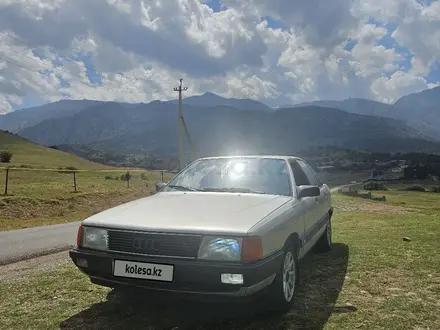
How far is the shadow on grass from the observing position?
12.2ft

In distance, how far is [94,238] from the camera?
392 centimetres

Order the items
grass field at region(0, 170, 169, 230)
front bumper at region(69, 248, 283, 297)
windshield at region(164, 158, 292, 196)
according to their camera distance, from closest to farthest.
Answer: front bumper at region(69, 248, 283, 297) < windshield at region(164, 158, 292, 196) < grass field at region(0, 170, 169, 230)

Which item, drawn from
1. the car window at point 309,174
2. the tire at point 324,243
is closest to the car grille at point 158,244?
the car window at point 309,174

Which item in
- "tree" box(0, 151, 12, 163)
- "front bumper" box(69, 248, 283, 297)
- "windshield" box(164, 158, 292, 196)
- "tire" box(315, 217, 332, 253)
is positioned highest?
"tree" box(0, 151, 12, 163)

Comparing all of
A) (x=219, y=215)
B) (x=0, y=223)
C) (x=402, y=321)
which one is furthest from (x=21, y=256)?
(x=0, y=223)

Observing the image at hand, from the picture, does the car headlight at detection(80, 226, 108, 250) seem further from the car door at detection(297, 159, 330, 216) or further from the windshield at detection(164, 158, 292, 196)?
the car door at detection(297, 159, 330, 216)

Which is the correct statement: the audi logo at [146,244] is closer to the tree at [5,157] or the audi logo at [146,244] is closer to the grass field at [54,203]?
the grass field at [54,203]

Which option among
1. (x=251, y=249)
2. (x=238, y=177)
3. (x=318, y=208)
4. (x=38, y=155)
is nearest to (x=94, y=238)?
(x=251, y=249)

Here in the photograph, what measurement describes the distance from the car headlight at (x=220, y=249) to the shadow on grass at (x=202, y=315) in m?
0.50

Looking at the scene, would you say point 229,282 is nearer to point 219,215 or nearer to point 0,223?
point 219,215

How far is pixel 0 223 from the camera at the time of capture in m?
14.3

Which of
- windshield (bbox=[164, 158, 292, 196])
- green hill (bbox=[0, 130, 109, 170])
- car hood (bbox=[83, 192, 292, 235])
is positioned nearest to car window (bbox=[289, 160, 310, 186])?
windshield (bbox=[164, 158, 292, 196])

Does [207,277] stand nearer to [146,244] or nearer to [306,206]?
[146,244]

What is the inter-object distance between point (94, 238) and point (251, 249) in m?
1.63
